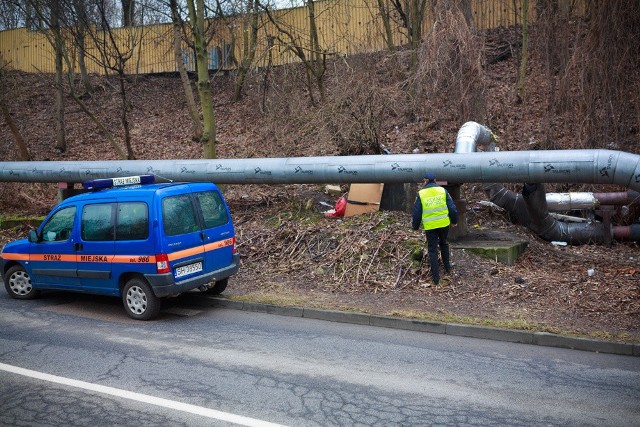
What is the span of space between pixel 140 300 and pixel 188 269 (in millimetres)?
862

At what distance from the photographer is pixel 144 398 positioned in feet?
20.7

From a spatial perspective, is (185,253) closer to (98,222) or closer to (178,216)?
(178,216)

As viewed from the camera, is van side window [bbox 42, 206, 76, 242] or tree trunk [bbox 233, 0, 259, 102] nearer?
van side window [bbox 42, 206, 76, 242]

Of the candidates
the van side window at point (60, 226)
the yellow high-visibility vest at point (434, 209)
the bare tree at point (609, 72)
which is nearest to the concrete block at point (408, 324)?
the yellow high-visibility vest at point (434, 209)

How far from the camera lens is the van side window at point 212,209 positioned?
31.9ft

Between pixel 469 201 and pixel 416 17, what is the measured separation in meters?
6.59

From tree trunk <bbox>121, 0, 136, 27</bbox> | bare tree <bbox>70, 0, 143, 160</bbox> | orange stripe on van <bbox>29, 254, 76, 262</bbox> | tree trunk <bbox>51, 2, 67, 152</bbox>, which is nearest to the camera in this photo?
orange stripe on van <bbox>29, 254, 76, 262</bbox>

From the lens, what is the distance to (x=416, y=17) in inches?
715

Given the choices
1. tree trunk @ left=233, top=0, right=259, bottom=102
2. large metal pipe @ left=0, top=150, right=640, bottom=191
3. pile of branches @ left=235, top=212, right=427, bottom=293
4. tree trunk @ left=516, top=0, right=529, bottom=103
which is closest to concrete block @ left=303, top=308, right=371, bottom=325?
pile of branches @ left=235, top=212, right=427, bottom=293

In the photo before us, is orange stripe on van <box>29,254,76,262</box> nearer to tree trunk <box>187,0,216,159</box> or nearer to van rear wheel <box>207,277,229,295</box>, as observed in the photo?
van rear wheel <box>207,277,229,295</box>

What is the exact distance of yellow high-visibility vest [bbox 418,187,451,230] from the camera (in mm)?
10047

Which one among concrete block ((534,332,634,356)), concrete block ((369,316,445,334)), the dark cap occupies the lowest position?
concrete block ((534,332,634,356))

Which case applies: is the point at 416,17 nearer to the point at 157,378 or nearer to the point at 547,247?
the point at 547,247

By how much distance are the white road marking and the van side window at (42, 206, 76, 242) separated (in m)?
3.09
